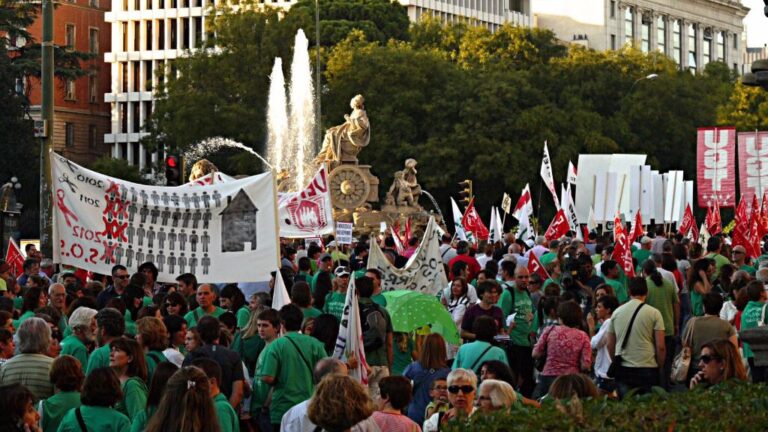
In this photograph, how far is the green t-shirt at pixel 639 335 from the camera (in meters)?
15.0

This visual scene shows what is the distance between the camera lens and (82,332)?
42.6 ft

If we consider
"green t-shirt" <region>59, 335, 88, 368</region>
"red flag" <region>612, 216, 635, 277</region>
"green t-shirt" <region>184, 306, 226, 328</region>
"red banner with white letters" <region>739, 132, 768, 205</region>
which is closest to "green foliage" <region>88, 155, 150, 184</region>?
"red banner with white letters" <region>739, 132, 768, 205</region>

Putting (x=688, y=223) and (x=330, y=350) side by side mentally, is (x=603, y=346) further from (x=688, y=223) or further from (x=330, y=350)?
(x=688, y=223)

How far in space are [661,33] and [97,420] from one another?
123 metres

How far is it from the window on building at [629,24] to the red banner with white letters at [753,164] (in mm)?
82279

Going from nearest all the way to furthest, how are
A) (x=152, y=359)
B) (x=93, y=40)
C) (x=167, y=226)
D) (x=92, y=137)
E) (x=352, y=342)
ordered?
(x=152, y=359), (x=352, y=342), (x=167, y=226), (x=92, y=137), (x=93, y=40)

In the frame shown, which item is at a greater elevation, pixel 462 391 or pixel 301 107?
pixel 301 107

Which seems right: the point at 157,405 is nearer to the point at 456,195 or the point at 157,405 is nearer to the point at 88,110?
the point at 456,195

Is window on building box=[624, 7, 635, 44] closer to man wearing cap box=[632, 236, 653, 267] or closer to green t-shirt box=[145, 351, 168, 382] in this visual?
man wearing cap box=[632, 236, 653, 267]

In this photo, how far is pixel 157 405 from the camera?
10.2 metres

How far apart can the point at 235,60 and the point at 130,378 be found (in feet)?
188

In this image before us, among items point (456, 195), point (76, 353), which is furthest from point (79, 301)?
point (456, 195)

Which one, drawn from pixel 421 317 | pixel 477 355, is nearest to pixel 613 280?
pixel 421 317

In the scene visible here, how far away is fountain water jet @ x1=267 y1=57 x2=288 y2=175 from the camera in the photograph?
207 feet
